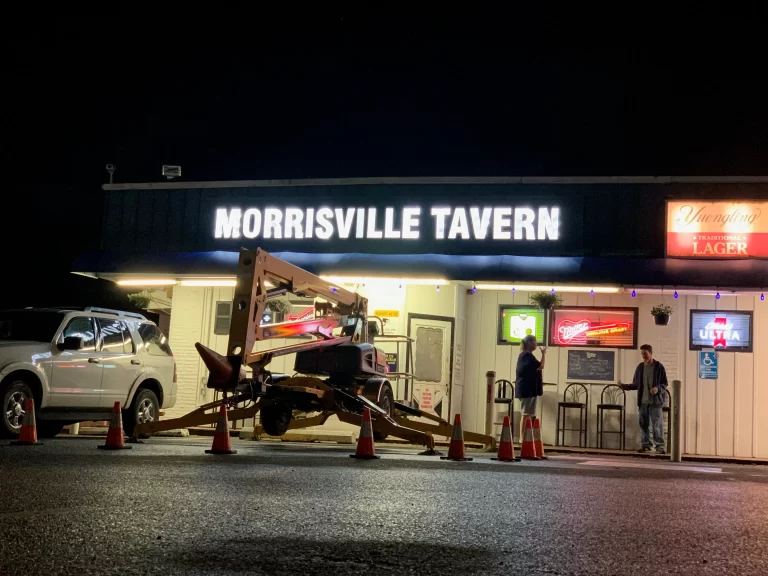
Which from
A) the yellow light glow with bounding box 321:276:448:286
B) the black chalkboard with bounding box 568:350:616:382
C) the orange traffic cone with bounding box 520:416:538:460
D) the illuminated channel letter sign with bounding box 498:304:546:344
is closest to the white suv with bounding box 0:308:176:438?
the yellow light glow with bounding box 321:276:448:286

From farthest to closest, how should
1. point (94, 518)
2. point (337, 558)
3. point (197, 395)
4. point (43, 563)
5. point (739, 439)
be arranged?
point (197, 395) < point (739, 439) < point (94, 518) < point (337, 558) < point (43, 563)

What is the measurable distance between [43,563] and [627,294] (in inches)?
652

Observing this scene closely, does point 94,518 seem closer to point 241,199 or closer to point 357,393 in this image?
point 357,393

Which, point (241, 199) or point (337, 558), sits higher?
point (241, 199)

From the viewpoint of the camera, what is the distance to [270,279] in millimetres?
12875

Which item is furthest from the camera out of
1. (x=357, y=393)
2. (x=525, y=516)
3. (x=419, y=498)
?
(x=357, y=393)

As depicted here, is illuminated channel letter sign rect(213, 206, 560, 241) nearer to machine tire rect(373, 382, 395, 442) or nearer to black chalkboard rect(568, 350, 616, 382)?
black chalkboard rect(568, 350, 616, 382)

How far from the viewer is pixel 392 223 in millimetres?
19562

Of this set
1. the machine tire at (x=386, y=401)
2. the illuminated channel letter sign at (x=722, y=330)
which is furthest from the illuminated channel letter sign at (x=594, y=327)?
the machine tire at (x=386, y=401)

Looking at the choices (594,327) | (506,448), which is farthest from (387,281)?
(506,448)

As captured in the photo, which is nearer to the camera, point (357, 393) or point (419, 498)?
point (419, 498)

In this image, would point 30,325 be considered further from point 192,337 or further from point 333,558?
point 333,558

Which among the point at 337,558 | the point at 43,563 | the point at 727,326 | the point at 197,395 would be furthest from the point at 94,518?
the point at 727,326

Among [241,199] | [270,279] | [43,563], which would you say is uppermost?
[241,199]
